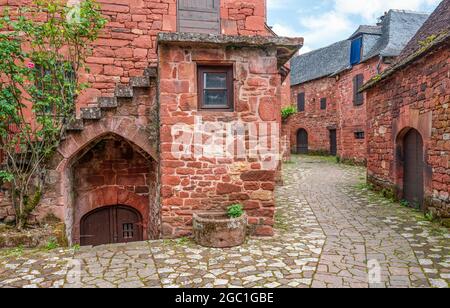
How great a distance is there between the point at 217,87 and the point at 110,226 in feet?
12.9

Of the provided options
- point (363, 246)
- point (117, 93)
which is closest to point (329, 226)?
point (363, 246)

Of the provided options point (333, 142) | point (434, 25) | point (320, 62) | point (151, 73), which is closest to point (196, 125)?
point (151, 73)

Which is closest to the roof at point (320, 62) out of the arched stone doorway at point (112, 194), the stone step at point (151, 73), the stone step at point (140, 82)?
the arched stone doorway at point (112, 194)

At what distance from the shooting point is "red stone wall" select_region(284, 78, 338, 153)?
2020 centimetres

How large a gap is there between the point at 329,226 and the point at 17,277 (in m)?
4.80

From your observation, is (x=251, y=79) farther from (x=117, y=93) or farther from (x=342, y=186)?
(x=342, y=186)

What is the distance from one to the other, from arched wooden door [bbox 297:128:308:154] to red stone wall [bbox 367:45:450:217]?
14329 mm

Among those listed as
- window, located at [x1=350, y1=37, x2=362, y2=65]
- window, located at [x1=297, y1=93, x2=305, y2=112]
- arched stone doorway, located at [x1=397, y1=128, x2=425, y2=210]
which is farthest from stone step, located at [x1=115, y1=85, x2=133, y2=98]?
window, located at [x1=297, y1=93, x2=305, y2=112]

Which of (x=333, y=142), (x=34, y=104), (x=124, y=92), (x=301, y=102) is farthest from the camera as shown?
(x=301, y=102)

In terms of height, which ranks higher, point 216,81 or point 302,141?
point 216,81

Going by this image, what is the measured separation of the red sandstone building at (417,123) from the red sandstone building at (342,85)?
6.46 m

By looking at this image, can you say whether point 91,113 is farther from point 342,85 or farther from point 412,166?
point 342,85

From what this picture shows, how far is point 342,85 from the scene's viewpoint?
1803cm
